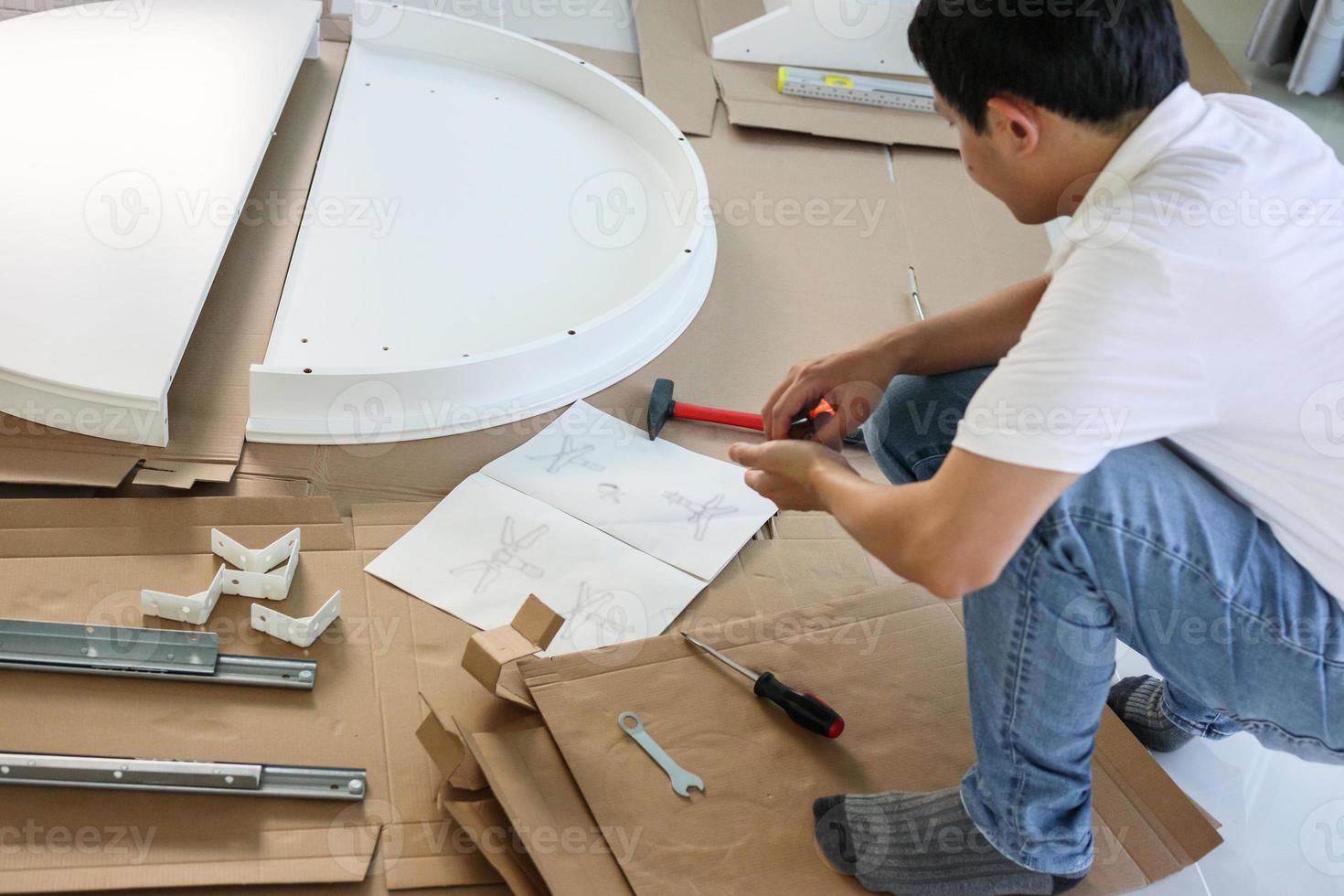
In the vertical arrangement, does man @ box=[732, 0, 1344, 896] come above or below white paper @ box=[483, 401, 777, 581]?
above

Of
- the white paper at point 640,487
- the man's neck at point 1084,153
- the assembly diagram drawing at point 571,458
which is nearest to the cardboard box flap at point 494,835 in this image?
the white paper at point 640,487

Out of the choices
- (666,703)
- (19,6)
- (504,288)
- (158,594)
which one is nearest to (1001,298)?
(666,703)

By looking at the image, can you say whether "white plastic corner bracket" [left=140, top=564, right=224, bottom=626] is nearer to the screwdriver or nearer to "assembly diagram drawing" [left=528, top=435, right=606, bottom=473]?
"assembly diagram drawing" [left=528, top=435, right=606, bottom=473]

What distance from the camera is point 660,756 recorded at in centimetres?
150

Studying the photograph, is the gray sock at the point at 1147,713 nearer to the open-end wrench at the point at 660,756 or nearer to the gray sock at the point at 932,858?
the gray sock at the point at 932,858

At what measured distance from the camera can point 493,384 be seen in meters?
2.01

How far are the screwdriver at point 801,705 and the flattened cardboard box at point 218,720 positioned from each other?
1.43ft

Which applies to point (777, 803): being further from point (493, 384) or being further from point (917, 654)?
point (493, 384)

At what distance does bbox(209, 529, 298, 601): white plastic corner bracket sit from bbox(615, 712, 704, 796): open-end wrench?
1.68ft

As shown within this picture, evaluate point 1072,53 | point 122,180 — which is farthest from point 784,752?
point 122,180

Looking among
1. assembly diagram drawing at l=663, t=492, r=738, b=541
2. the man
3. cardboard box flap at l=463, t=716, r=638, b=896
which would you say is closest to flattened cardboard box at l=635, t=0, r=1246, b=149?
assembly diagram drawing at l=663, t=492, r=738, b=541

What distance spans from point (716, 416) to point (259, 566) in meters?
0.81

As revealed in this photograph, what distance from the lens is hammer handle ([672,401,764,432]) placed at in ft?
6.75

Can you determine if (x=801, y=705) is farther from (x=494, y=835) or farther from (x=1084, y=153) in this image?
(x=1084, y=153)
